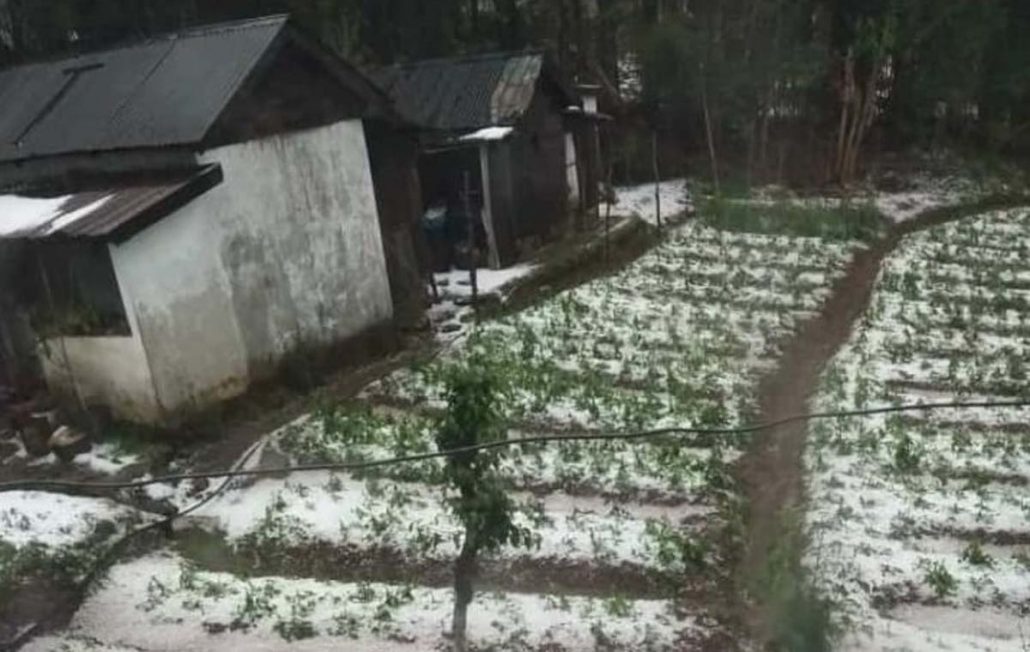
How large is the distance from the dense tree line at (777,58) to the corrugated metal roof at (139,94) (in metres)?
9.69

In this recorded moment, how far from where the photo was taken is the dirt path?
26.1 ft

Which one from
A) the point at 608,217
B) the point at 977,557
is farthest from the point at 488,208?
the point at 977,557

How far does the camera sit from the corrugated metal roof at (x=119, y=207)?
9.67 metres

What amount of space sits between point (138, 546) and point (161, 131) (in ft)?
16.4

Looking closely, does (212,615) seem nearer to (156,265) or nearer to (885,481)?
(156,265)

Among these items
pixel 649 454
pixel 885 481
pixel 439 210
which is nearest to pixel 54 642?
pixel 649 454

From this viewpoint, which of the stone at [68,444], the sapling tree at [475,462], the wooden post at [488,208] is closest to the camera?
the sapling tree at [475,462]

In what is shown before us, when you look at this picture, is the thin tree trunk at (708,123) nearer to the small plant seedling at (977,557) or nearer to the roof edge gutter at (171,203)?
the roof edge gutter at (171,203)

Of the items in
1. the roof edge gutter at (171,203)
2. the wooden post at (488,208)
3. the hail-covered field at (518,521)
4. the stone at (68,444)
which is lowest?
the hail-covered field at (518,521)

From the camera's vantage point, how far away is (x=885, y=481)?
9242mm

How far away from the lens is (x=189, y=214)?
10586mm

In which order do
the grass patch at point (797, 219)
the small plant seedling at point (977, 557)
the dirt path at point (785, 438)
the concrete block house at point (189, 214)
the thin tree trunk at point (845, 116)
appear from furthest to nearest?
the thin tree trunk at point (845, 116) < the grass patch at point (797, 219) < the concrete block house at point (189, 214) < the dirt path at point (785, 438) < the small plant seedling at point (977, 557)

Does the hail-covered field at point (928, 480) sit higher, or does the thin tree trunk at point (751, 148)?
the thin tree trunk at point (751, 148)

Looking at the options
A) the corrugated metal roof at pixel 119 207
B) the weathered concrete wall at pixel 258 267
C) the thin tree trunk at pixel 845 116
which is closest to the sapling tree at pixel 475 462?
the corrugated metal roof at pixel 119 207
